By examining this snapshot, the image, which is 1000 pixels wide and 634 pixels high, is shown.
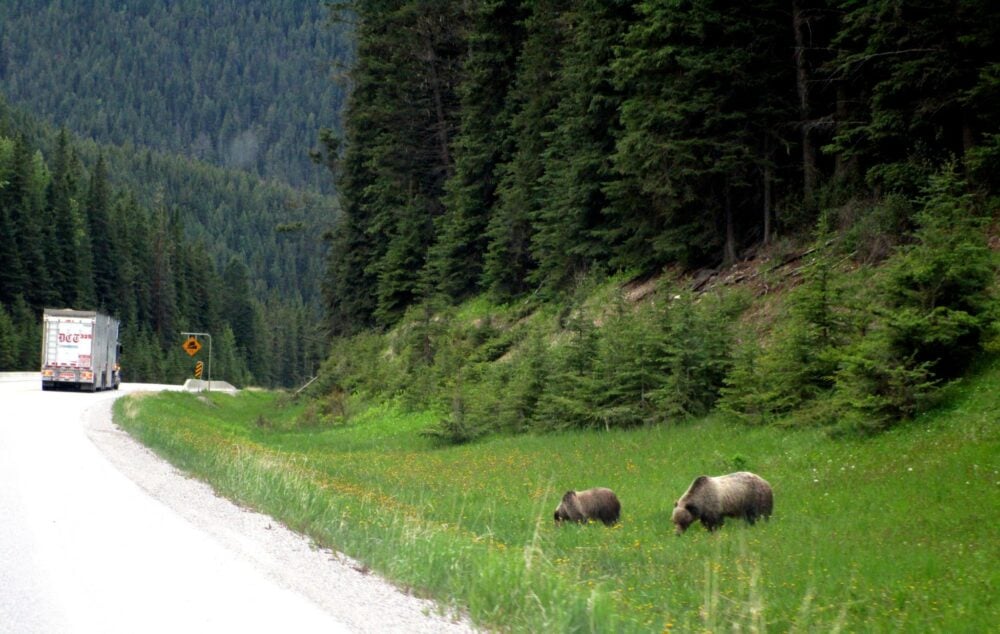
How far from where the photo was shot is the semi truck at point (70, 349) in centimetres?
4694

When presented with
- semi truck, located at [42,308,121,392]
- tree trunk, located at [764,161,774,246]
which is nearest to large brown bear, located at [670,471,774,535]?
tree trunk, located at [764,161,774,246]

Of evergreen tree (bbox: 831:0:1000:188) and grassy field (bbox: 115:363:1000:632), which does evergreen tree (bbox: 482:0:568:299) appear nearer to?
evergreen tree (bbox: 831:0:1000:188)

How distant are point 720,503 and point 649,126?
626 inches

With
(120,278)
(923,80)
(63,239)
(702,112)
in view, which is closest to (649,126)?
(702,112)

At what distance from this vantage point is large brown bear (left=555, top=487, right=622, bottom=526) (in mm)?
15383

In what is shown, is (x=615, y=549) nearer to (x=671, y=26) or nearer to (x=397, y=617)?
(x=397, y=617)

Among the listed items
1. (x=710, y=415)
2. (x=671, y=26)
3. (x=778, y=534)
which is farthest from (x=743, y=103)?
(x=778, y=534)

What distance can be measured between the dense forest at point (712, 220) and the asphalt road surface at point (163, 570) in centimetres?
1052

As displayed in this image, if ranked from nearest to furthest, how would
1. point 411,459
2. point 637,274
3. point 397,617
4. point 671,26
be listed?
point 397,617 < point 411,459 < point 671,26 < point 637,274

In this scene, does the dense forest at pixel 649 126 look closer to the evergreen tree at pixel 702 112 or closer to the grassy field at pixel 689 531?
the evergreen tree at pixel 702 112

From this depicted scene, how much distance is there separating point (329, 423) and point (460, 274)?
928 centimetres

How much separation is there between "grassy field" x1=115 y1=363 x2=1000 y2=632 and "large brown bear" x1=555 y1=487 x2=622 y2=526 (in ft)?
0.90

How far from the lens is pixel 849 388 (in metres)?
17.0

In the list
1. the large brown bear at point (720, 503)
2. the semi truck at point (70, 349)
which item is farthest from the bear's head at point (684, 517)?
the semi truck at point (70, 349)
